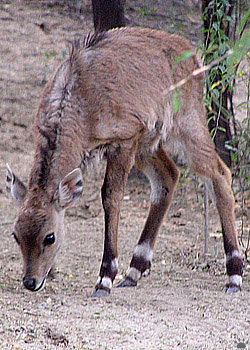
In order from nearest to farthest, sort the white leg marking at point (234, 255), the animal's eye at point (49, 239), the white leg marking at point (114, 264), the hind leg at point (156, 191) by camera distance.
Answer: the animal's eye at point (49, 239), the white leg marking at point (114, 264), the white leg marking at point (234, 255), the hind leg at point (156, 191)

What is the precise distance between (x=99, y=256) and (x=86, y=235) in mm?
742

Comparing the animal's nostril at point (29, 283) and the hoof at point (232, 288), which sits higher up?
the animal's nostril at point (29, 283)

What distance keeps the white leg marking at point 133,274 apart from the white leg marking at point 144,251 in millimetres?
188

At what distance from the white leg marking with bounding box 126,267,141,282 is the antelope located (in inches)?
0.4

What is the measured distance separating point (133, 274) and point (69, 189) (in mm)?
1293

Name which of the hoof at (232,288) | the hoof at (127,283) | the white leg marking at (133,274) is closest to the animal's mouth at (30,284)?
the hoof at (127,283)

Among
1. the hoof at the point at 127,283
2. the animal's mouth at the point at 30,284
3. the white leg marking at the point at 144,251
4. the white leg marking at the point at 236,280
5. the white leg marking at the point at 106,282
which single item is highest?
the animal's mouth at the point at 30,284

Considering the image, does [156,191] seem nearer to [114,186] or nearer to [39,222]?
[114,186]

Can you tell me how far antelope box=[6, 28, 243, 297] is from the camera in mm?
4902

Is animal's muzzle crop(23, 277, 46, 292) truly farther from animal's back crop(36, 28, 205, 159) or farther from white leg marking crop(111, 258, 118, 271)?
animal's back crop(36, 28, 205, 159)

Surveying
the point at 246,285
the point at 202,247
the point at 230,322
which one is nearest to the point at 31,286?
the point at 230,322

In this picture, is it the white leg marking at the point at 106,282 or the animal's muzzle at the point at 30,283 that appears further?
the white leg marking at the point at 106,282

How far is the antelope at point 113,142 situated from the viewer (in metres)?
4.90

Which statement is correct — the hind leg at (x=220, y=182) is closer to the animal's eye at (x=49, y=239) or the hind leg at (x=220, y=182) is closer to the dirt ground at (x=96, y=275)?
the dirt ground at (x=96, y=275)
